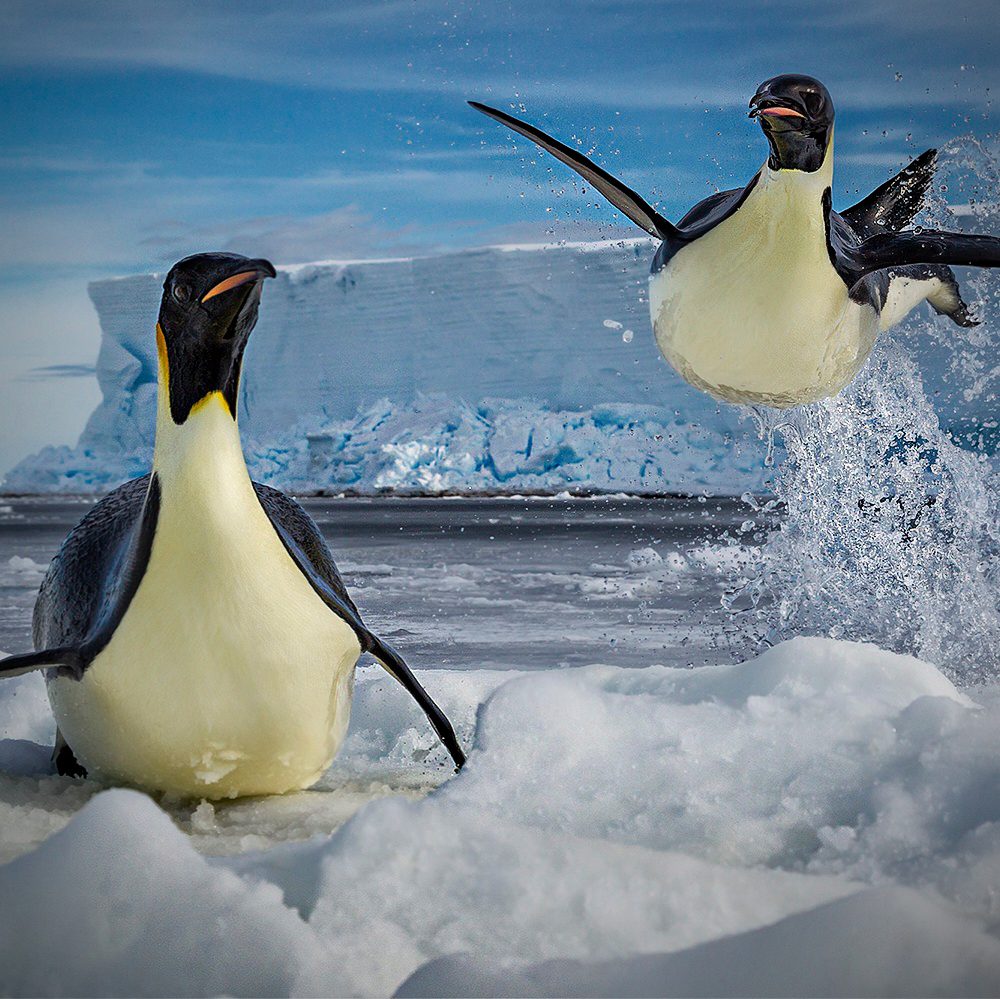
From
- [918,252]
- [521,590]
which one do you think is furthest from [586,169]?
[521,590]

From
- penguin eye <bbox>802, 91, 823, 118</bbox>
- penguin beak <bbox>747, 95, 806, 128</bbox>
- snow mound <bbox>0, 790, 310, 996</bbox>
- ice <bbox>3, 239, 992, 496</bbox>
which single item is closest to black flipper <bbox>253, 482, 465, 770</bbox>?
snow mound <bbox>0, 790, 310, 996</bbox>

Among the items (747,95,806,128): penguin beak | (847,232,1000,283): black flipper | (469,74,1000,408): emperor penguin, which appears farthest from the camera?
(847,232,1000,283): black flipper

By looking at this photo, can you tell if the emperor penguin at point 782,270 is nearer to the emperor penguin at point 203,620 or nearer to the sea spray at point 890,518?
the sea spray at point 890,518

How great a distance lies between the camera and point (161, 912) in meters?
1.29

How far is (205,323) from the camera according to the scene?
5.76 feet

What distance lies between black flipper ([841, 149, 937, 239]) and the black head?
0.76 meters

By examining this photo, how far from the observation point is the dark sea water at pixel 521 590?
16.5 ft

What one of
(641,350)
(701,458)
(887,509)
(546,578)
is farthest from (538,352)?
(887,509)

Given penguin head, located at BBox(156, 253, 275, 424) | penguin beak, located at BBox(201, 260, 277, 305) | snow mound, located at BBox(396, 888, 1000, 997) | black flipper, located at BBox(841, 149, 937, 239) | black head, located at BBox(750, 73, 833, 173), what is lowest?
snow mound, located at BBox(396, 888, 1000, 997)

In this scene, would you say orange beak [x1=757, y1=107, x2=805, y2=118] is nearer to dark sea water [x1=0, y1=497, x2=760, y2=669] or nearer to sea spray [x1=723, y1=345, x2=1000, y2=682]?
sea spray [x1=723, y1=345, x2=1000, y2=682]

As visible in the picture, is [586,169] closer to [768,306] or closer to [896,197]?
[768,306]

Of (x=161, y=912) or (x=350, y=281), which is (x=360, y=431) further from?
(x=161, y=912)

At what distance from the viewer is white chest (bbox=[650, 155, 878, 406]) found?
260cm

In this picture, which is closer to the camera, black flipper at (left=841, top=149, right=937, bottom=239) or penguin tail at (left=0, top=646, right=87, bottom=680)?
penguin tail at (left=0, top=646, right=87, bottom=680)
